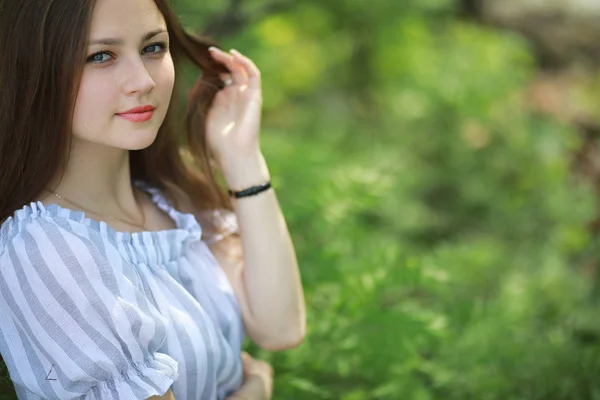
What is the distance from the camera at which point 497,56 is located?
200 inches

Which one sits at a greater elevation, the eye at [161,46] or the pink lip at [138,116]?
the eye at [161,46]

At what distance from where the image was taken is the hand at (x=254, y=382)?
2.10m

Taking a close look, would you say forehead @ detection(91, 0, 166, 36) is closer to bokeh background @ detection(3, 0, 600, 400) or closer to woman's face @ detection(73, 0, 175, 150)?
woman's face @ detection(73, 0, 175, 150)

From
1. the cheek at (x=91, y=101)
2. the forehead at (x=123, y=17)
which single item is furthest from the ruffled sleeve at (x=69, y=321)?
the forehead at (x=123, y=17)

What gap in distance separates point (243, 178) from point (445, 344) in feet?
4.30

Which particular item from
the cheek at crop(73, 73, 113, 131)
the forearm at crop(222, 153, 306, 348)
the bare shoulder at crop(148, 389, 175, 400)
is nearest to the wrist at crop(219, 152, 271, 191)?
the forearm at crop(222, 153, 306, 348)

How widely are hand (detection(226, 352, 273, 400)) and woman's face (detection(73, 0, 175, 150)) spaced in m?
0.74

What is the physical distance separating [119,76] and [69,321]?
55 cm

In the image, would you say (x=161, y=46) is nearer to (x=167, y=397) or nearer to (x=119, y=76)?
(x=119, y=76)

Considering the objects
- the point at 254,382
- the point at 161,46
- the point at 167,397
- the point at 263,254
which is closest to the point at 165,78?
the point at 161,46

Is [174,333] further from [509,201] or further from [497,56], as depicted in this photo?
[497,56]

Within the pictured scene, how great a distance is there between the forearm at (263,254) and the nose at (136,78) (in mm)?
434

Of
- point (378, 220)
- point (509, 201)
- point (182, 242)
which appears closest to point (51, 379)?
point (182, 242)

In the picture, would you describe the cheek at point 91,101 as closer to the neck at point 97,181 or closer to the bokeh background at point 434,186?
the neck at point 97,181
